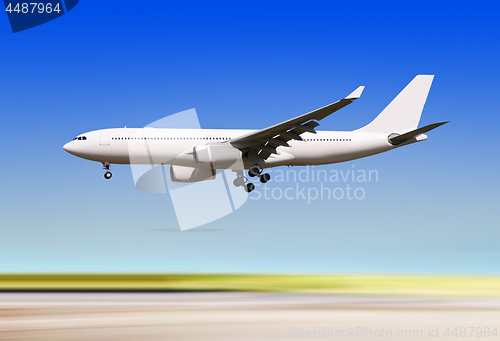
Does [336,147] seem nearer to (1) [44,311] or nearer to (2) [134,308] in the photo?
(2) [134,308]

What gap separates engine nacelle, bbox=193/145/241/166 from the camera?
26.7 meters

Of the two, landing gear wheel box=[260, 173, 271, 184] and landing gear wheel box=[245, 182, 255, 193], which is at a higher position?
landing gear wheel box=[260, 173, 271, 184]

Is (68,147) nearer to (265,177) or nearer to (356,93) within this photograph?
(265,177)

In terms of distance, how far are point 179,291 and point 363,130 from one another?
1776 cm

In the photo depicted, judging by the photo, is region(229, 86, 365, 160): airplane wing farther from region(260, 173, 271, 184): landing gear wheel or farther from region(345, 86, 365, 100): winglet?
region(260, 173, 271, 184): landing gear wheel

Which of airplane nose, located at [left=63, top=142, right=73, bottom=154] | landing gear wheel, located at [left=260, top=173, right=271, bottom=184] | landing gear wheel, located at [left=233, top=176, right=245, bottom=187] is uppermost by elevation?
airplane nose, located at [left=63, top=142, right=73, bottom=154]

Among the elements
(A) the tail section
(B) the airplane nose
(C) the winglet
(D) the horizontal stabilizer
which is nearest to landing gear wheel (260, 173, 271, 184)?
(A) the tail section

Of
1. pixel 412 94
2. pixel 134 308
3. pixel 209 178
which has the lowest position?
pixel 134 308

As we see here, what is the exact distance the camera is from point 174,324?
14.6 metres

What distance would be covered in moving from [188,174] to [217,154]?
14.0 ft

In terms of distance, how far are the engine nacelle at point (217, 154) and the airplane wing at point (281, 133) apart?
0.47 metres

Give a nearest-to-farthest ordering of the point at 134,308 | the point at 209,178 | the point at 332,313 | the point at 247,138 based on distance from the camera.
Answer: the point at 332,313 → the point at 134,308 → the point at 247,138 → the point at 209,178

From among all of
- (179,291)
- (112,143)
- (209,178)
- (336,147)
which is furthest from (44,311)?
(336,147)

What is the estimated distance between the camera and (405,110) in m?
35.0
